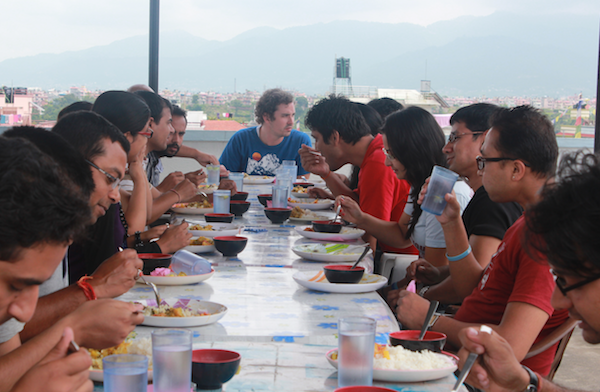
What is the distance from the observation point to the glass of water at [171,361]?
84 cm

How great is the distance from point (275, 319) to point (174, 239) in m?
0.82

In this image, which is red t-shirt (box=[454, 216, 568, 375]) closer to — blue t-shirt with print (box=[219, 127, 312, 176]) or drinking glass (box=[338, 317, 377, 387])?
drinking glass (box=[338, 317, 377, 387])

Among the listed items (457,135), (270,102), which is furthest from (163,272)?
(270,102)

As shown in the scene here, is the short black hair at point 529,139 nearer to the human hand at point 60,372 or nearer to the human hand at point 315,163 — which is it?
the human hand at point 60,372

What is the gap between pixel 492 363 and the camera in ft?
3.42

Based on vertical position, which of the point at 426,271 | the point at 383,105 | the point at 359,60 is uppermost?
the point at 359,60

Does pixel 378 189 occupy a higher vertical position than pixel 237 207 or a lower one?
higher

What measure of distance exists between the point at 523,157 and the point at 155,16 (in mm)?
4904

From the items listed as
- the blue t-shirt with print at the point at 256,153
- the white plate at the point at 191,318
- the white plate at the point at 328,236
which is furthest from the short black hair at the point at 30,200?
the blue t-shirt with print at the point at 256,153

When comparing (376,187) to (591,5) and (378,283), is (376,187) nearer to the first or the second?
(378,283)

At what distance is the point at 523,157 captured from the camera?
1.54m

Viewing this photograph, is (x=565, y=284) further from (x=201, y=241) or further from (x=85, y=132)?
(x=201, y=241)

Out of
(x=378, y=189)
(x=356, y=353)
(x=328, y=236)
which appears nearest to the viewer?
(x=356, y=353)

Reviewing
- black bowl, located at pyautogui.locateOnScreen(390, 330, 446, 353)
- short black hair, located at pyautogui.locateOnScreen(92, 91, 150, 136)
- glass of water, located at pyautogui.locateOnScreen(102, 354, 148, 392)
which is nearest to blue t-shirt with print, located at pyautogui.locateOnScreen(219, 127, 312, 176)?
short black hair, located at pyautogui.locateOnScreen(92, 91, 150, 136)
